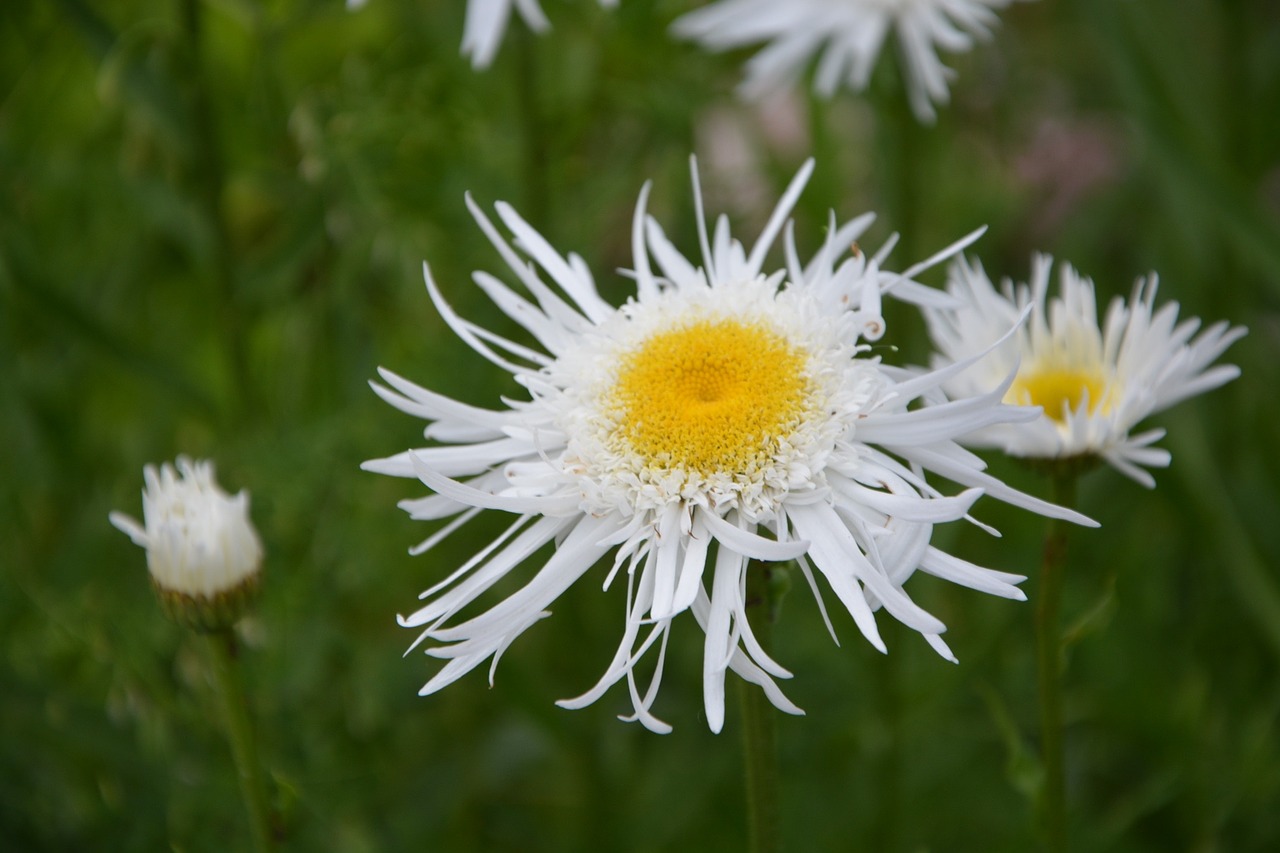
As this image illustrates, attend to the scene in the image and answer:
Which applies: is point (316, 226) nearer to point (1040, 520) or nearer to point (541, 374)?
point (541, 374)

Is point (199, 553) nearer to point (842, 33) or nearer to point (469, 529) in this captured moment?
point (469, 529)

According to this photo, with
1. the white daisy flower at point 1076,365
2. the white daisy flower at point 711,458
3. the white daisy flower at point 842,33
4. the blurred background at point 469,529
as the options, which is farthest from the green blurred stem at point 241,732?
the white daisy flower at point 842,33

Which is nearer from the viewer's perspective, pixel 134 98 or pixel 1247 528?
pixel 134 98

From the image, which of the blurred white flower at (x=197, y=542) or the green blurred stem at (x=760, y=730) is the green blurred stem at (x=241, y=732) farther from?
the green blurred stem at (x=760, y=730)

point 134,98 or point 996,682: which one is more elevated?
point 134,98

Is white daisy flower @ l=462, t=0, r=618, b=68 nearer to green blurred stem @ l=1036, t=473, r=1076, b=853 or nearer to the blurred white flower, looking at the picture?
the blurred white flower

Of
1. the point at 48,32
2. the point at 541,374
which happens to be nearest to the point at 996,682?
the point at 541,374

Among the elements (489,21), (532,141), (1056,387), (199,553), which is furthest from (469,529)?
(1056,387)

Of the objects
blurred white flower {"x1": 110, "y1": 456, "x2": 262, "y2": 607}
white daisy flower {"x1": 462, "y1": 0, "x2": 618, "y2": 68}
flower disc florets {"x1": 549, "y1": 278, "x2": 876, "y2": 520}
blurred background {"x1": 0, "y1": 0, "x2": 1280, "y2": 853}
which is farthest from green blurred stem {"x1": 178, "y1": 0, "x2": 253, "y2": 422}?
flower disc florets {"x1": 549, "y1": 278, "x2": 876, "y2": 520}
